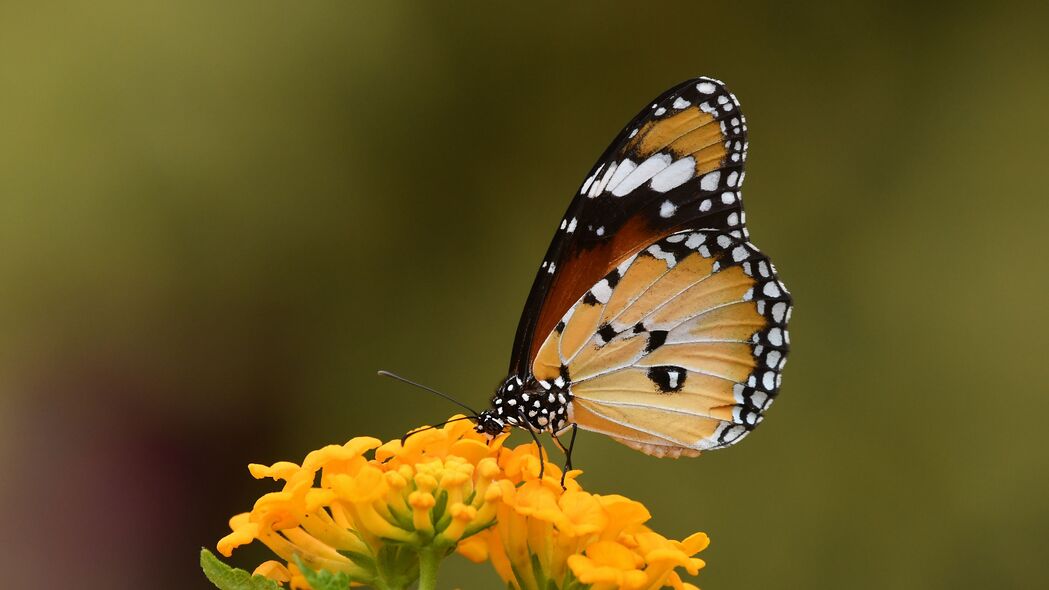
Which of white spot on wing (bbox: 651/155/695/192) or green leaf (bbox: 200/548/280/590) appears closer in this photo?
green leaf (bbox: 200/548/280/590)

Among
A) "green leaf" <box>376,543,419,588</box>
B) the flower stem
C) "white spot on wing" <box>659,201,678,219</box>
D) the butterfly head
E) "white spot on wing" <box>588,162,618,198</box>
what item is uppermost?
"white spot on wing" <box>588,162,618,198</box>

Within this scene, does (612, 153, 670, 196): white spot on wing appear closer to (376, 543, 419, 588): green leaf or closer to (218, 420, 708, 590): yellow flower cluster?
(218, 420, 708, 590): yellow flower cluster

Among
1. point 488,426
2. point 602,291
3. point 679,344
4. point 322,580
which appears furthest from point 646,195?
point 322,580

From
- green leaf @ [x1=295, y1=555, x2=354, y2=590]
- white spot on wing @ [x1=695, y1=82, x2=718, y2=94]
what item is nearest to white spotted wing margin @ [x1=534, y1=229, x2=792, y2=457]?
Answer: white spot on wing @ [x1=695, y1=82, x2=718, y2=94]

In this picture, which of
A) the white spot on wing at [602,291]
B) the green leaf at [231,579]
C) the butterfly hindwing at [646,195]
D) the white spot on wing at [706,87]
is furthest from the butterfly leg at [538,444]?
the white spot on wing at [706,87]

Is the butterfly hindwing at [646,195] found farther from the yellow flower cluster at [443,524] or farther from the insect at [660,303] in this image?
the yellow flower cluster at [443,524]

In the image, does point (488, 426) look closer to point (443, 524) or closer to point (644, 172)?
point (443, 524)
